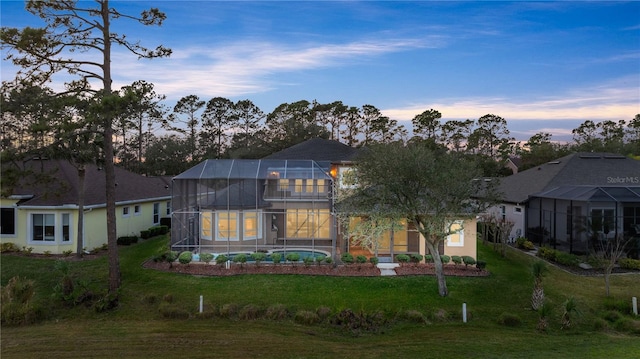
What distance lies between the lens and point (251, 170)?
19.5 m

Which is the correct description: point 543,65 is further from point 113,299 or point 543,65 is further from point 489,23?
point 113,299

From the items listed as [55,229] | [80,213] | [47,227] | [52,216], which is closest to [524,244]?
[80,213]

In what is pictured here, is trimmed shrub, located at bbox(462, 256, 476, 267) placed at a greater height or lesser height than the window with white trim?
lesser

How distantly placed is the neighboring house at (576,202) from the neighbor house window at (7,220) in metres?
23.7

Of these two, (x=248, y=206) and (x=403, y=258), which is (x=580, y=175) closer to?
(x=403, y=258)

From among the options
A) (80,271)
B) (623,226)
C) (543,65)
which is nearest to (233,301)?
(80,271)

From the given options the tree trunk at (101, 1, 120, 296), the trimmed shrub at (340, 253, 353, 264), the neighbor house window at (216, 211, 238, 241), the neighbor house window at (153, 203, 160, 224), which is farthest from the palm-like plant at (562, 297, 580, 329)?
the neighbor house window at (153, 203, 160, 224)

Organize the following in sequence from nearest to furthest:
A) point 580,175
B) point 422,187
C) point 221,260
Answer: point 422,187 < point 221,260 < point 580,175

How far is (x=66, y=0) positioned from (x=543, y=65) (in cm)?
2341

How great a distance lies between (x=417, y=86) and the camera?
27266mm

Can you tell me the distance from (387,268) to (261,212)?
6.70 m

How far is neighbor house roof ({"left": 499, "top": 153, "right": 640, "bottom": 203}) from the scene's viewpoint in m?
23.1

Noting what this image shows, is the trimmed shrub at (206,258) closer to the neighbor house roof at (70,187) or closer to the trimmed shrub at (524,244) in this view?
the neighbor house roof at (70,187)

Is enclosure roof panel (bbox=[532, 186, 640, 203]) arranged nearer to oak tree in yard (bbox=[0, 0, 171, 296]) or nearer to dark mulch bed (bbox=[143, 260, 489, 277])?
dark mulch bed (bbox=[143, 260, 489, 277])
